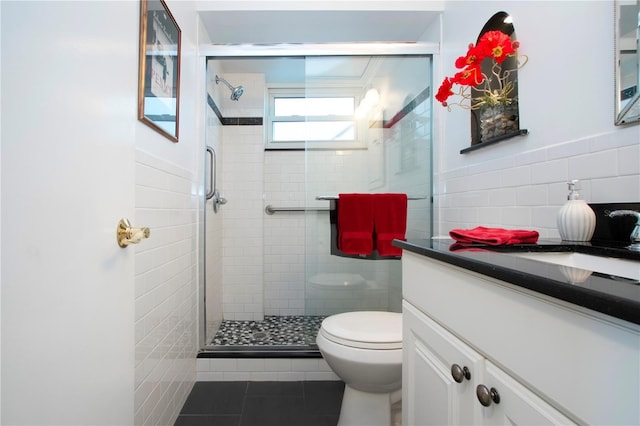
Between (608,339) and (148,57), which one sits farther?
(148,57)

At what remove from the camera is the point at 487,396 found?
450mm

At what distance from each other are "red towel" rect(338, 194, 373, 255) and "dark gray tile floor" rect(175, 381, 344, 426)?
77 cm

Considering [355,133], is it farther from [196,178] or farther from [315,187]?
[196,178]

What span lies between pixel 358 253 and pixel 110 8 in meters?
1.40

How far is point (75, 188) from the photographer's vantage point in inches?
23.2

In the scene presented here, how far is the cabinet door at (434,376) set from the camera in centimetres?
51

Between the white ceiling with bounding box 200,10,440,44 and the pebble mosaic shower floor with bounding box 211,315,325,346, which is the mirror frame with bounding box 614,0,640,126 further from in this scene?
the pebble mosaic shower floor with bounding box 211,315,325,346

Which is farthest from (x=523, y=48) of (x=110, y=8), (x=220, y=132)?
(x=220, y=132)

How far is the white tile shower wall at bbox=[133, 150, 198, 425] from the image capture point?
978 millimetres

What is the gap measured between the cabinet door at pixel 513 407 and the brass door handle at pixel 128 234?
0.82 m

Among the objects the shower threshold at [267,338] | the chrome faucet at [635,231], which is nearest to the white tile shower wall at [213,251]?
the shower threshold at [267,338]

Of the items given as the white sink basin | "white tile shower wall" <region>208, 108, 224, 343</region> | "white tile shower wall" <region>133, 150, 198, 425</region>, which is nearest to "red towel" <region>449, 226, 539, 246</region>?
the white sink basin

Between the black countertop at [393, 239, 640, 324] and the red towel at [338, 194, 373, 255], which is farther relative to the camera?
the red towel at [338, 194, 373, 255]

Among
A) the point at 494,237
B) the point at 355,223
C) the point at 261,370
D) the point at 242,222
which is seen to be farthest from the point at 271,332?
the point at 494,237
